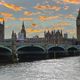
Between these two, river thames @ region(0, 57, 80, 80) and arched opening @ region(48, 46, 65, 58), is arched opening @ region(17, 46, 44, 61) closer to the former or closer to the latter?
arched opening @ region(48, 46, 65, 58)

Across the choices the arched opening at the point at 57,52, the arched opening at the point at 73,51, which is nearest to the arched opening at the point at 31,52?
the arched opening at the point at 57,52

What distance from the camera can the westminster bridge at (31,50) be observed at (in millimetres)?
110619

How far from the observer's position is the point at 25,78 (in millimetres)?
49531

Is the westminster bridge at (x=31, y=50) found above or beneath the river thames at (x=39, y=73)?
above

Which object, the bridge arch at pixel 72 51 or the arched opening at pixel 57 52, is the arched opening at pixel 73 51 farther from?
the arched opening at pixel 57 52

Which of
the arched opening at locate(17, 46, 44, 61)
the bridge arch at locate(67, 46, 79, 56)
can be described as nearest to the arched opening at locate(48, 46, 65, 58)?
the bridge arch at locate(67, 46, 79, 56)

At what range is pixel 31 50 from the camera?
145m

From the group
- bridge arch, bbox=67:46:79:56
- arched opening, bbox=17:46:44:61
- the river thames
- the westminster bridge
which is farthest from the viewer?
bridge arch, bbox=67:46:79:56

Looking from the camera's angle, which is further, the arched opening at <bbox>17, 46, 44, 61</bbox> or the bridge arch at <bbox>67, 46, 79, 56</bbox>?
the bridge arch at <bbox>67, 46, 79, 56</bbox>

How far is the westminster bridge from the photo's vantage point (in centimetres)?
11062

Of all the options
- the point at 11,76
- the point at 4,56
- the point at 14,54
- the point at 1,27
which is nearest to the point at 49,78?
the point at 11,76

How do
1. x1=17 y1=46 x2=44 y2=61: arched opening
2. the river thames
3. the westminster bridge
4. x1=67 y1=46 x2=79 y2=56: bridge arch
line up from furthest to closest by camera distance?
x1=67 y1=46 x2=79 y2=56: bridge arch
x1=17 y1=46 x2=44 y2=61: arched opening
the westminster bridge
the river thames

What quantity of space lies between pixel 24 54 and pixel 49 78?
80.8 metres

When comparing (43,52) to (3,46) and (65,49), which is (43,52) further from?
(3,46)
